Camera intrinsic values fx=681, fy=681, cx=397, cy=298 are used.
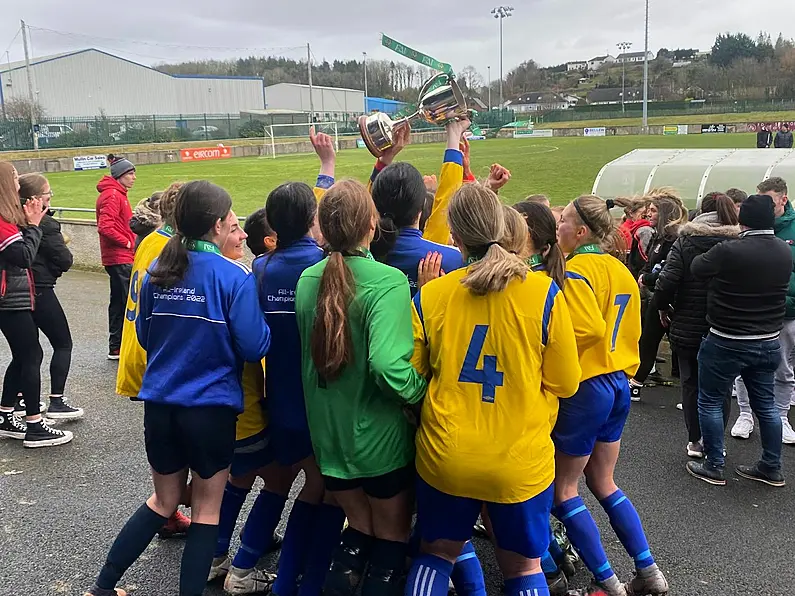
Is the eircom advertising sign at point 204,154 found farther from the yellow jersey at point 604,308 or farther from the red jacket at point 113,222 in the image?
the yellow jersey at point 604,308

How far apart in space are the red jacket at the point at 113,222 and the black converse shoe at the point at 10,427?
262 centimetres

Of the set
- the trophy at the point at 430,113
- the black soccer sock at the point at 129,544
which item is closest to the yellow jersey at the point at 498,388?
the black soccer sock at the point at 129,544

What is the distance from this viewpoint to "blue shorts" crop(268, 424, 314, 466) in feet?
9.74

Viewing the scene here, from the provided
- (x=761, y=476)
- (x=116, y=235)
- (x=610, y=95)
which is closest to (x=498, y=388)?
(x=761, y=476)

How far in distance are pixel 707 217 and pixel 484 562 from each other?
3.10 metres

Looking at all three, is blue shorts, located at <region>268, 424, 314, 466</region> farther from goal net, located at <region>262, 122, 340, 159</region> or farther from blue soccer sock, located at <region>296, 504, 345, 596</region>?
goal net, located at <region>262, 122, 340, 159</region>

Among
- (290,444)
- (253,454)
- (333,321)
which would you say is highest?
(333,321)

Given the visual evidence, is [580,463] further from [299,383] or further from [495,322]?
[299,383]

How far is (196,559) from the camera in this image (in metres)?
2.83

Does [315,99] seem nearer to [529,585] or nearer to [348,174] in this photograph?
[348,174]

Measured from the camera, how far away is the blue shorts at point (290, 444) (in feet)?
9.74

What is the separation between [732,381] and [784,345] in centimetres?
106

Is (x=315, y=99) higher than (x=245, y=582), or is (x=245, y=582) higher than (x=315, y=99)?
(x=315, y=99)

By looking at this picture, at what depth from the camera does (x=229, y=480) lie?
3.34 meters
